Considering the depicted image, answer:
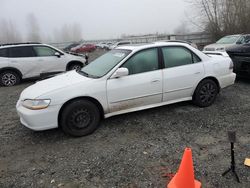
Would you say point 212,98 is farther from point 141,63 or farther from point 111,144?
point 111,144

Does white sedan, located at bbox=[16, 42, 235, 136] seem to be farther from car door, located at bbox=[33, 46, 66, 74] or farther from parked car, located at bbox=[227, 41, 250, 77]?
car door, located at bbox=[33, 46, 66, 74]

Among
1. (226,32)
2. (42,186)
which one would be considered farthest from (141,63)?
(226,32)

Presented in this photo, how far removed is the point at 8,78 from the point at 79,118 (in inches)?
277

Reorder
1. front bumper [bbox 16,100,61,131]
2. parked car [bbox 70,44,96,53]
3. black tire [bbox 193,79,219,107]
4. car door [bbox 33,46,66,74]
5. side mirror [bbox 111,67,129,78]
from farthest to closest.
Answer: parked car [bbox 70,44,96,53] < car door [bbox 33,46,66,74] < black tire [bbox 193,79,219,107] < side mirror [bbox 111,67,129,78] < front bumper [bbox 16,100,61,131]

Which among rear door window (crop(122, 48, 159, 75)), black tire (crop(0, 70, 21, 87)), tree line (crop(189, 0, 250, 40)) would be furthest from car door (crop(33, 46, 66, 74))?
tree line (crop(189, 0, 250, 40))

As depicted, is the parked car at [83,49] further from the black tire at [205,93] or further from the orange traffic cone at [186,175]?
the orange traffic cone at [186,175]

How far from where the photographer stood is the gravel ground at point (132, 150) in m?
3.47

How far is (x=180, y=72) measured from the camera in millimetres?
5512

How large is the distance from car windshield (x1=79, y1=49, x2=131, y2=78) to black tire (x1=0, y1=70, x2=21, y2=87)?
237 inches

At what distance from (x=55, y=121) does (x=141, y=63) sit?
1954mm

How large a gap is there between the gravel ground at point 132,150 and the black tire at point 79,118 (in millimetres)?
153

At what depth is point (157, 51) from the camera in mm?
5445

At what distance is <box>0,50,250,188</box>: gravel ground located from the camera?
347 cm

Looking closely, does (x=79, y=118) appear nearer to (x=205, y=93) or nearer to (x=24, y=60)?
(x=205, y=93)
